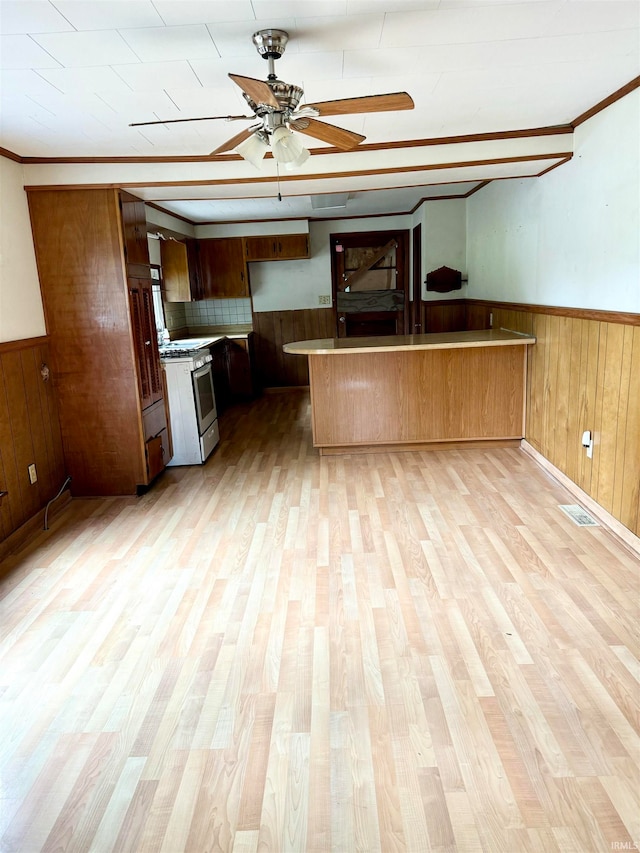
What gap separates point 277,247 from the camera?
7.14 metres

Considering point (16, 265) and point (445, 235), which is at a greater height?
point (445, 235)

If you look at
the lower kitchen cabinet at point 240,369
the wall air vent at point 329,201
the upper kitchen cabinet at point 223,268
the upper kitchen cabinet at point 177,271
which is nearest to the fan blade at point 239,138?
the wall air vent at point 329,201

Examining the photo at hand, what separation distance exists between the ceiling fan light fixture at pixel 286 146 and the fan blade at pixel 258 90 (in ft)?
0.58

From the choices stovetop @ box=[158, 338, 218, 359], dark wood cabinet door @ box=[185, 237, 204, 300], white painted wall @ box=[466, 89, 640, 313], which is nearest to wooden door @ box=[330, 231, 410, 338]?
dark wood cabinet door @ box=[185, 237, 204, 300]

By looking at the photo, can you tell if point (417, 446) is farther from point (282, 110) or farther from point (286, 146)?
point (282, 110)

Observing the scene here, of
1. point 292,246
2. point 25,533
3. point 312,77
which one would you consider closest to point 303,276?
point 292,246

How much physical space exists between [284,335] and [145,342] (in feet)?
11.8

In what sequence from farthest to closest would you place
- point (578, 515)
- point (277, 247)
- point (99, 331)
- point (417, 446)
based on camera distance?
1. point (277, 247)
2. point (417, 446)
3. point (99, 331)
4. point (578, 515)

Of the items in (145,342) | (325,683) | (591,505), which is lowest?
Result: (325,683)

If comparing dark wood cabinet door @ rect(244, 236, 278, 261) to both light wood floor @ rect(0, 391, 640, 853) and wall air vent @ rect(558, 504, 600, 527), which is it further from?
wall air vent @ rect(558, 504, 600, 527)

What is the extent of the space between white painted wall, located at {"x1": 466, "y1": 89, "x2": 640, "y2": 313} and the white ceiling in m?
0.18

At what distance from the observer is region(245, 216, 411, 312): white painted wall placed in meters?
7.39

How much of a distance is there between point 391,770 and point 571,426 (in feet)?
8.88

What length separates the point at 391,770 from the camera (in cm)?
167
